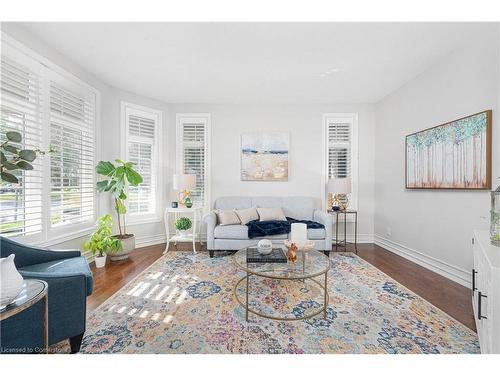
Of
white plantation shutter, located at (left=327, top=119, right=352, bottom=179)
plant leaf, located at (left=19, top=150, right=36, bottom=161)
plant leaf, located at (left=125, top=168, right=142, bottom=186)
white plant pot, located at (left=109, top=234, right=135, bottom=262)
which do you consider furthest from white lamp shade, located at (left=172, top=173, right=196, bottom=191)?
white plantation shutter, located at (left=327, top=119, right=352, bottom=179)

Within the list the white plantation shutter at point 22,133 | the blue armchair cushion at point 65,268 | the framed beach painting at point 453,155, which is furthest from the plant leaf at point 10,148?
the framed beach painting at point 453,155

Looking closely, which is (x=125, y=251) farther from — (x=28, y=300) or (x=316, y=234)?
(x=316, y=234)

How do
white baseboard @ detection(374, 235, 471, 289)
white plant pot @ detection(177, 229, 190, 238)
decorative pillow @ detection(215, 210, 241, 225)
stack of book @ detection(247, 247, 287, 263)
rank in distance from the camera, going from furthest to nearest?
white plant pot @ detection(177, 229, 190, 238)
decorative pillow @ detection(215, 210, 241, 225)
white baseboard @ detection(374, 235, 471, 289)
stack of book @ detection(247, 247, 287, 263)

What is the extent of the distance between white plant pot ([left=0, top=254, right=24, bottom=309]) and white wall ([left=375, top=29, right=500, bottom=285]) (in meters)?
3.67

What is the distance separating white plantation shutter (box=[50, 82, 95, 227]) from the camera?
8.73 ft

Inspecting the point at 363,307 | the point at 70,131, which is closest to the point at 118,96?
the point at 70,131

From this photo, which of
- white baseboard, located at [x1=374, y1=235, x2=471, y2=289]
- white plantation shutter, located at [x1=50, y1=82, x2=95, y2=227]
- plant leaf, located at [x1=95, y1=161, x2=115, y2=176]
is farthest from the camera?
plant leaf, located at [x1=95, y1=161, x2=115, y2=176]

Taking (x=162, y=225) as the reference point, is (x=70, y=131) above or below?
above

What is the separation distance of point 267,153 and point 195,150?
1441 millimetres

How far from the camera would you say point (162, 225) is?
420cm

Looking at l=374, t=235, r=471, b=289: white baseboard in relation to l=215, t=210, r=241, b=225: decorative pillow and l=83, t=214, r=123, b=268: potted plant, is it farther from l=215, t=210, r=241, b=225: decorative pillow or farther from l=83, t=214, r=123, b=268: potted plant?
l=83, t=214, r=123, b=268: potted plant

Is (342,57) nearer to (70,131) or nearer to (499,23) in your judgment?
(499,23)

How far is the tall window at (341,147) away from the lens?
165 inches

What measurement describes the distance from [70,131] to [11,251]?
70.8 inches
